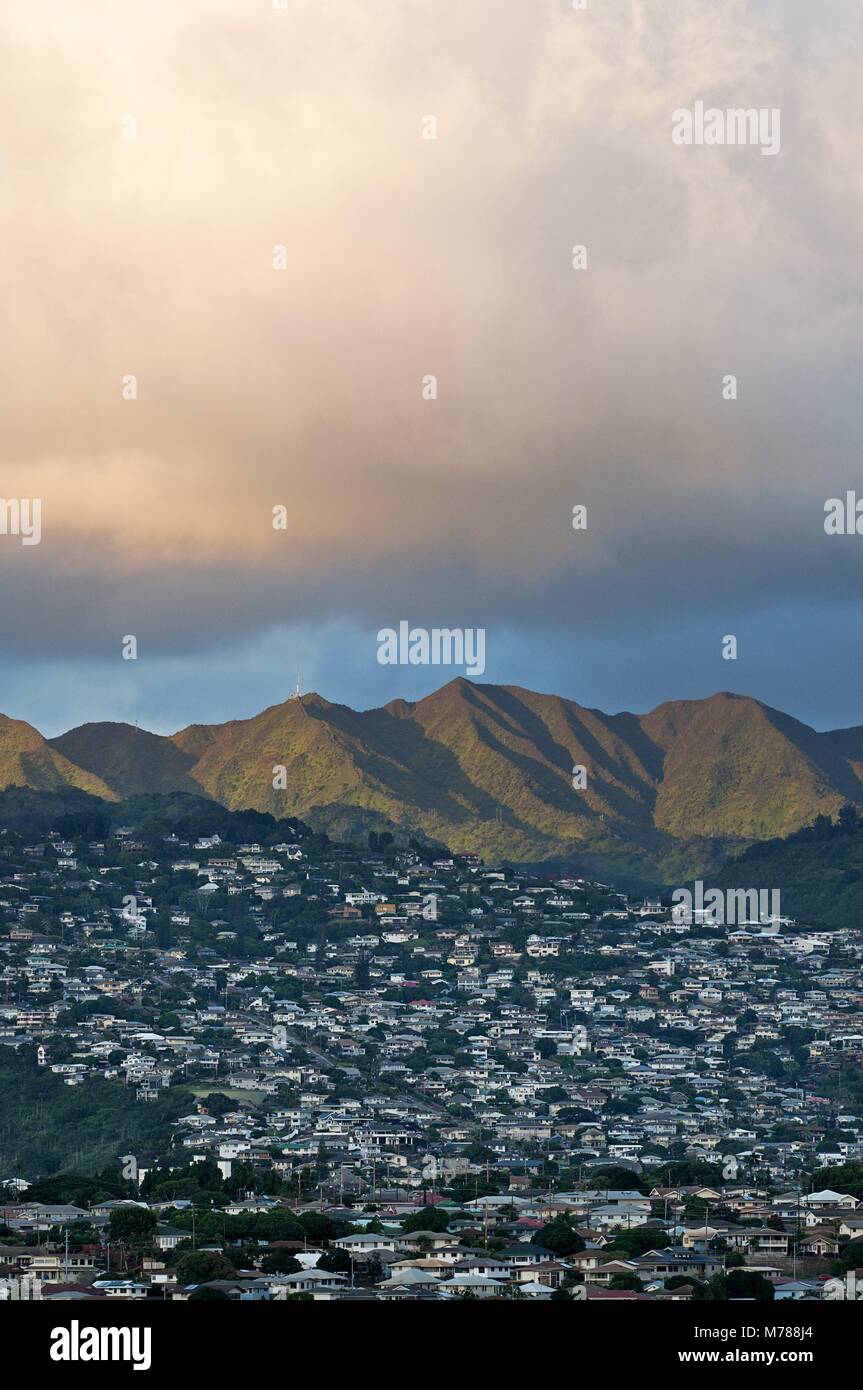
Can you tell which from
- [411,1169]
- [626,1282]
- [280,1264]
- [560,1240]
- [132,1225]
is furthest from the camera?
[411,1169]

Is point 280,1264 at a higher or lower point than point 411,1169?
lower

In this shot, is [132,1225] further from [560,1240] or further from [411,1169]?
[411,1169]

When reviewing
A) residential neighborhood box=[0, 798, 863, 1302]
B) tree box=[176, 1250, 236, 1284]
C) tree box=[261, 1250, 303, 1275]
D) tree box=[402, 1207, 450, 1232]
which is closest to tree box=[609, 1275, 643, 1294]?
residential neighborhood box=[0, 798, 863, 1302]

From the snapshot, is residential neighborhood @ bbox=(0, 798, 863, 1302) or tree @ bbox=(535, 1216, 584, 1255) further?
tree @ bbox=(535, 1216, 584, 1255)

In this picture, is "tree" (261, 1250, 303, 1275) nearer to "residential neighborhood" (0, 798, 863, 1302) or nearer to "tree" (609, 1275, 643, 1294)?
"residential neighborhood" (0, 798, 863, 1302)

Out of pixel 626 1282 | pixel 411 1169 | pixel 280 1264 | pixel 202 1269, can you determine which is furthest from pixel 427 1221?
pixel 411 1169

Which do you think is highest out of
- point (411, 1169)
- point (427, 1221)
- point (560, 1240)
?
point (411, 1169)

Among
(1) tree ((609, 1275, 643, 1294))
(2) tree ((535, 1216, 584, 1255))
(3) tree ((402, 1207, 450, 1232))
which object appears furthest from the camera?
(3) tree ((402, 1207, 450, 1232))

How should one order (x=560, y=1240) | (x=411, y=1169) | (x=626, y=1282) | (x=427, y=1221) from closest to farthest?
(x=626, y=1282) < (x=560, y=1240) < (x=427, y=1221) < (x=411, y=1169)

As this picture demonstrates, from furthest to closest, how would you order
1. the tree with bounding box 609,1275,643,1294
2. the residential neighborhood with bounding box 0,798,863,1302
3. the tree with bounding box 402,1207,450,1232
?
1. the tree with bounding box 402,1207,450,1232
2. the residential neighborhood with bounding box 0,798,863,1302
3. the tree with bounding box 609,1275,643,1294
